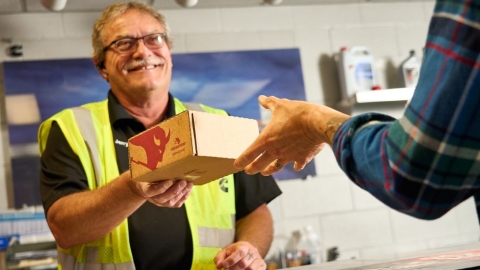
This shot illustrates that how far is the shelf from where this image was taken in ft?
10.5

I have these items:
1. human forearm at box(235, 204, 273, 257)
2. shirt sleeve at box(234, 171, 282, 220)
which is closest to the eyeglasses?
shirt sleeve at box(234, 171, 282, 220)

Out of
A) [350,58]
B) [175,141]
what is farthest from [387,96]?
[175,141]

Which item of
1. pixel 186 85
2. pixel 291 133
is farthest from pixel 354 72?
pixel 291 133

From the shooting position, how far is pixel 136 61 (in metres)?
1.93

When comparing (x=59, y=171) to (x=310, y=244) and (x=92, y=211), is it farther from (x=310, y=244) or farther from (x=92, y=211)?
(x=310, y=244)

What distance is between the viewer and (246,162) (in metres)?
1.17

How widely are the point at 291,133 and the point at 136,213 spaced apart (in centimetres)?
88

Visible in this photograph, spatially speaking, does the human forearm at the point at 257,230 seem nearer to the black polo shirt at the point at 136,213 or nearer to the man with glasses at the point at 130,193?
the man with glasses at the point at 130,193

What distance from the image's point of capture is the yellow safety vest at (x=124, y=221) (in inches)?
67.7

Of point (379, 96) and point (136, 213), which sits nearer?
point (136, 213)

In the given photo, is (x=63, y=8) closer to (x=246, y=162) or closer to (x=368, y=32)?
(x=368, y=32)

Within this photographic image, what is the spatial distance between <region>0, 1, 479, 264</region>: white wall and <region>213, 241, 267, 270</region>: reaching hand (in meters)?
1.51

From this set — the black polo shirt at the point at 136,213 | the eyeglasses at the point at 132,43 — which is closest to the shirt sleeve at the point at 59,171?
the black polo shirt at the point at 136,213

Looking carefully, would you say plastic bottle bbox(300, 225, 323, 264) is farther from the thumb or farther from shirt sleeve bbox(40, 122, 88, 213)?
the thumb
